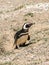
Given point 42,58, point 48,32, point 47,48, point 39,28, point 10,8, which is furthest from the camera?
point 10,8

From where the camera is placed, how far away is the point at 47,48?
11.6 m

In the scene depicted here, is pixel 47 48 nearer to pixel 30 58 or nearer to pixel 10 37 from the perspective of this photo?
pixel 30 58

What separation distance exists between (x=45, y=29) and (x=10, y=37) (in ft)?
5.62

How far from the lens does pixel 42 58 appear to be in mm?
10688

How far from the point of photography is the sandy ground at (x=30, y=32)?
36.6 ft

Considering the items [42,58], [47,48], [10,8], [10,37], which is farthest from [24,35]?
[10,8]

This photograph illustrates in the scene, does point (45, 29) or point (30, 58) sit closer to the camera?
point (30, 58)

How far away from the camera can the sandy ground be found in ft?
36.6

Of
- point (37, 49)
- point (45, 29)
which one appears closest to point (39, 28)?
point (45, 29)

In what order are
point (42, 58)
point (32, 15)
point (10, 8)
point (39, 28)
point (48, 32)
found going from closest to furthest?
point (42, 58), point (48, 32), point (39, 28), point (32, 15), point (10, 8)

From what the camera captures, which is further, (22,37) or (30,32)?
(30,32)

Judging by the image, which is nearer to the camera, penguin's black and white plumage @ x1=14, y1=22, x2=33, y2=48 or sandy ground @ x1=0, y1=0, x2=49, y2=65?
sandy ground @ x1=0, y1=0, x2=49, y2=65

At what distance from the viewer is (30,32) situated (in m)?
14.8

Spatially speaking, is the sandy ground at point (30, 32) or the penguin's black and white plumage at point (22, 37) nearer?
the sandy ground at point (30, 32)
